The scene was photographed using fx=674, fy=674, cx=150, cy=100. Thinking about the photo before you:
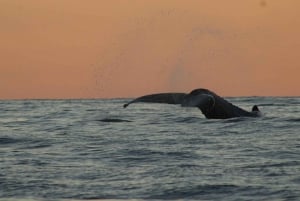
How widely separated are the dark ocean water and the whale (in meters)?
0.82

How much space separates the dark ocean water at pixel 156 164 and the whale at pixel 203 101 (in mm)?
822

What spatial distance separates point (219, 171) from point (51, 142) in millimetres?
7229

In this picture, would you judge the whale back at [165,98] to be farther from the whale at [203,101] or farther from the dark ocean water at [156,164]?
the dark ocean water at [156,164]

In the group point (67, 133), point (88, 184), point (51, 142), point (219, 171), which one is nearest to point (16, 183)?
point (88, 184)

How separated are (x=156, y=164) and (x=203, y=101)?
7917mm

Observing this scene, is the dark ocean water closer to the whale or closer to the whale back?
the whale

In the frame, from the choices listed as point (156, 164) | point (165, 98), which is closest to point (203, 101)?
point (165, 98)

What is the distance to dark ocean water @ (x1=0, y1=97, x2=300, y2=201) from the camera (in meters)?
10.1

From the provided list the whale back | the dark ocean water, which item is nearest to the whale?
the whale back

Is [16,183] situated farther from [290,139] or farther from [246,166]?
[290,139]

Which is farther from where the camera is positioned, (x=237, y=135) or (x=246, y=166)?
(x=237, y=135)

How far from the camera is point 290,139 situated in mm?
16766

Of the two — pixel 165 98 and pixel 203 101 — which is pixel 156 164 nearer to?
pixel 165 98

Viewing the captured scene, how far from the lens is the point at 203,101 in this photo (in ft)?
67.5
